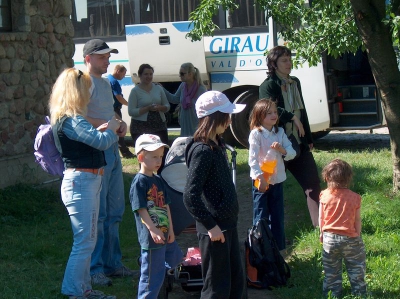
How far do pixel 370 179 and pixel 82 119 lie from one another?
4779mm

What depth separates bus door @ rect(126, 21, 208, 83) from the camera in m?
12.7

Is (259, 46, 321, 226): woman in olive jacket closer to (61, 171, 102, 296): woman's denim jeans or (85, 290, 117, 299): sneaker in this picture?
(61, 171, 102, 296): woman's denim jeans

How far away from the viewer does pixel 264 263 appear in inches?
223

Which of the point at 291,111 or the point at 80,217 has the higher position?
the point at 291,111

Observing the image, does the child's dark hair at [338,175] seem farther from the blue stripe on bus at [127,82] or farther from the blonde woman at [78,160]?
the blue stripe on bus at [127,82]

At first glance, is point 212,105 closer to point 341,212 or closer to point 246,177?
point 341,212

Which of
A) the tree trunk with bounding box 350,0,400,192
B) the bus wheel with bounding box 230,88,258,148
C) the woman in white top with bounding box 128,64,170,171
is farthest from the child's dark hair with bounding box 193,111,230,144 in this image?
the bus wheel with bounding box 230,88,258,148

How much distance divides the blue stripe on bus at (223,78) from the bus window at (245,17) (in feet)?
2.85

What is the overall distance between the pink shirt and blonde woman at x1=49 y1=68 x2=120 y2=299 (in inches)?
64.3

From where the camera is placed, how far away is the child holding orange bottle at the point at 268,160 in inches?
245

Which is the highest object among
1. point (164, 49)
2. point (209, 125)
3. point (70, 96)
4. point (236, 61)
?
point (164, 49)

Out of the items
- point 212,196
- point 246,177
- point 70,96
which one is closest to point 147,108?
point 246,177

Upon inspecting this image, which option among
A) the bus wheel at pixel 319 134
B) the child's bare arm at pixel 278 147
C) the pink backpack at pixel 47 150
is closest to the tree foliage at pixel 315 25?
the child's bare arm at pixel 278 147

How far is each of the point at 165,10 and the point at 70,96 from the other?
842cm
